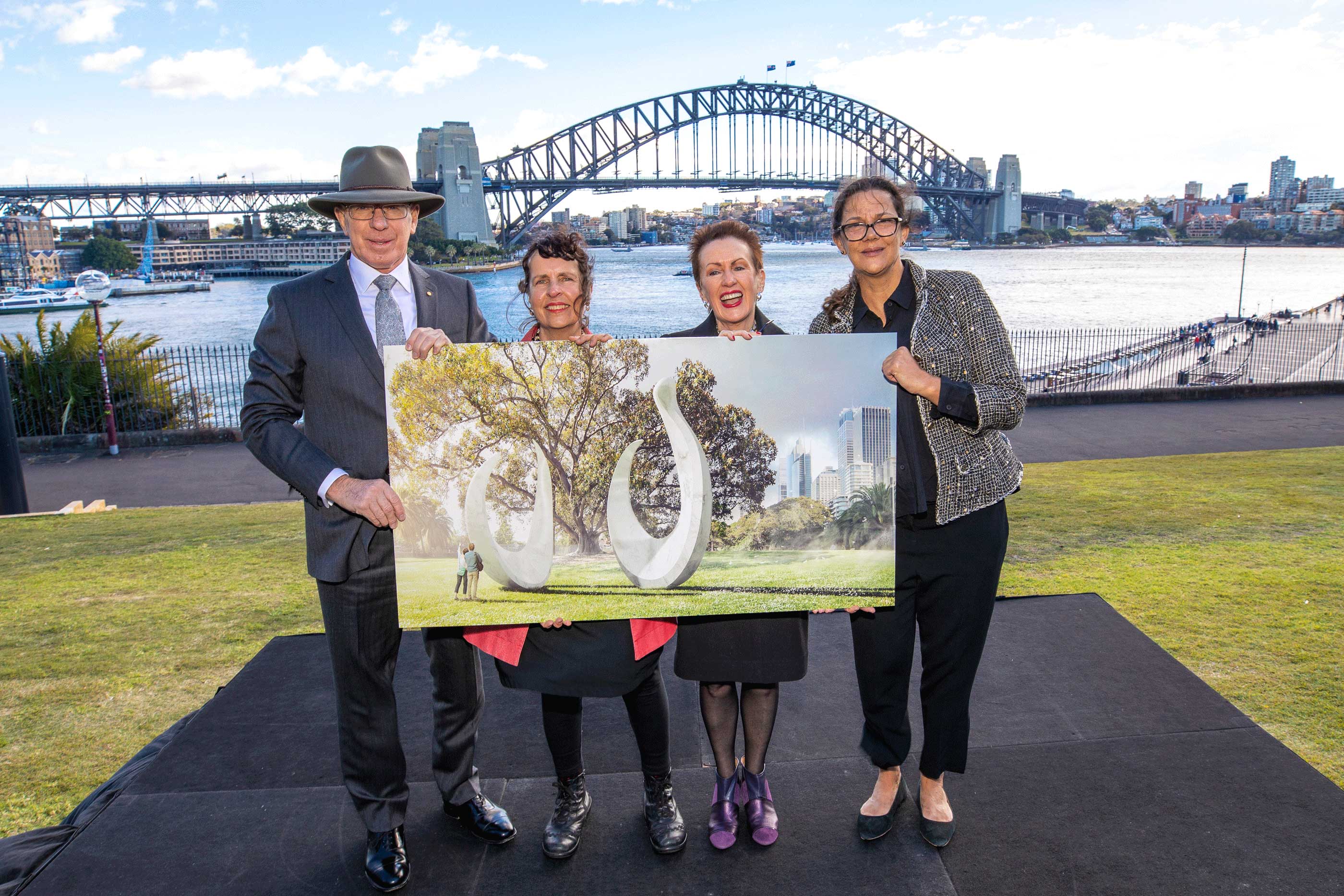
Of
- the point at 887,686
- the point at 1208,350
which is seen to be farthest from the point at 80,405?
the point at 1208,350

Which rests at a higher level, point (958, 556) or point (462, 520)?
point (462, 520)

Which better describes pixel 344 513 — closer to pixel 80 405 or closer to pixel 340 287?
pixel 340 287

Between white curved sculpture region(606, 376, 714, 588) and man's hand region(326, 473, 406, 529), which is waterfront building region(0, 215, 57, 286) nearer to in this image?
man's hand region(326, 473, 406, 529)

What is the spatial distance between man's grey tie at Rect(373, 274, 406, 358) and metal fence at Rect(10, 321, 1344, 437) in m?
2.47

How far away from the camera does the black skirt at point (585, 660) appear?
7.38 feet

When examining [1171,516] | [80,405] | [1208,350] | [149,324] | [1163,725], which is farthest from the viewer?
[149,324]

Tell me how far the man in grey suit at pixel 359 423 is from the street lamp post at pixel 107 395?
415 inches

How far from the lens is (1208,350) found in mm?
24953

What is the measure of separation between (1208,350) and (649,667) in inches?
1093

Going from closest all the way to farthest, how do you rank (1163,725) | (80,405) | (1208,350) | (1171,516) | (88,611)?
(1163,725) → (88,611) → (1171,516) → (80,405) → (1208,350)

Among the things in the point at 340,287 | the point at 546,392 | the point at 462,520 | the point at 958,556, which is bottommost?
the point at 958,556

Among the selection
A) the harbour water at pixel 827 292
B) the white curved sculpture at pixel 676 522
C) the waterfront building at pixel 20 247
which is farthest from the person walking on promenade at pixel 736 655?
the waterfront building at pixel 20 247

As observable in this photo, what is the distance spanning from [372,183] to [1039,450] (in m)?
9.61

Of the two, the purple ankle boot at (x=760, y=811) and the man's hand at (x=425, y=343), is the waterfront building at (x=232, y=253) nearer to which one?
the man's hand at (x=425, y=343)
